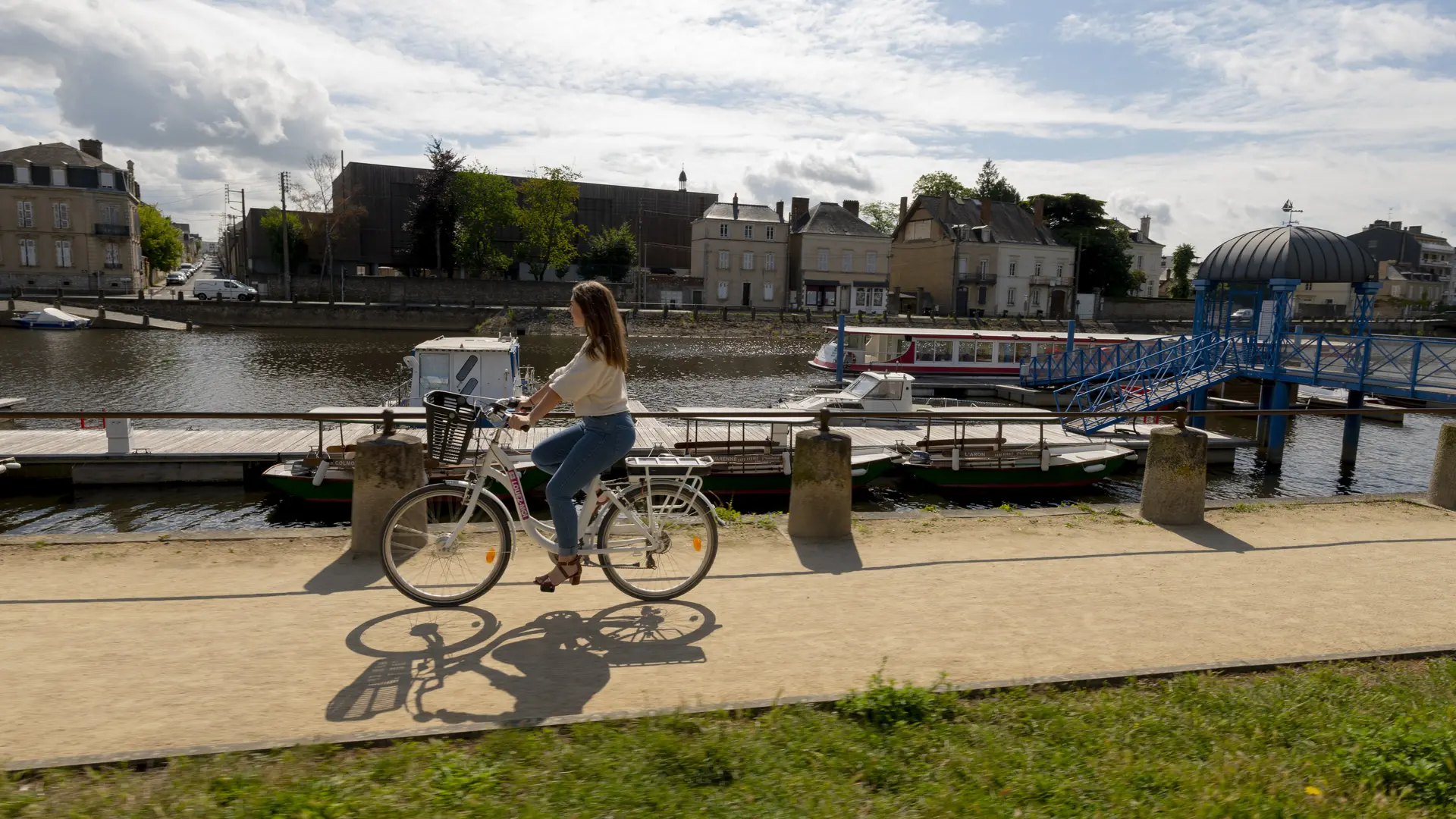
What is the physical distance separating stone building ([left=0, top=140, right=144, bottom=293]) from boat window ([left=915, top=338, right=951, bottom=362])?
66.1 metres

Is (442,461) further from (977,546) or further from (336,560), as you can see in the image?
(977,546)

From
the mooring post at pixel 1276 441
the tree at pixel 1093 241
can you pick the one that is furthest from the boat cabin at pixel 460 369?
the tree at pixel 1093 241

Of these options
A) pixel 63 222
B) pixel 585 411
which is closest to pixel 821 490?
pixel 585 411

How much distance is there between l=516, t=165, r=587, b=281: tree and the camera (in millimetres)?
78625

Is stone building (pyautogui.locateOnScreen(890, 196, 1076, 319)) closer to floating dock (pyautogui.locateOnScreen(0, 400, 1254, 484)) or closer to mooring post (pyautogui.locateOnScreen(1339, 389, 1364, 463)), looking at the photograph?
mooring post (pyautogui.locateOnScreen(1339, 389, 1364, 463))

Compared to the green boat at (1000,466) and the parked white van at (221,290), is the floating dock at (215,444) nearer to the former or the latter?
the green boat at (1000,466)

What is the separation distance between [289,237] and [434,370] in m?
72.4

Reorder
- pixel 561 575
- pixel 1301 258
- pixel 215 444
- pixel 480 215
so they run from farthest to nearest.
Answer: pixel 480 215 < pixel 1301 258 < pixel 215 444 < pixel 561 575

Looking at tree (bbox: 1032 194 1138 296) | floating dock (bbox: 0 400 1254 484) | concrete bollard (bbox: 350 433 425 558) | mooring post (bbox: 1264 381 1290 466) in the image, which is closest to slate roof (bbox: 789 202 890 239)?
tree (bbox: 1032 194 1138 296)

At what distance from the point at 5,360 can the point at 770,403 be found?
117 ft

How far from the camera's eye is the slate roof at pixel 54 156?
70812 millimetres

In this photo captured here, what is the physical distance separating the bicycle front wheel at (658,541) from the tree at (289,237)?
88.5m

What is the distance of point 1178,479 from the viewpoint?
357 inches

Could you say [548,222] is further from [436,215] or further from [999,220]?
[999,220]
